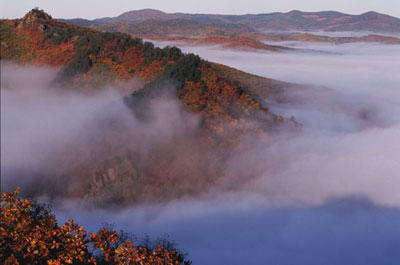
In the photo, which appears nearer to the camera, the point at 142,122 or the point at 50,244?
the point at 50,244

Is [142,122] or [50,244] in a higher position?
[50,244]

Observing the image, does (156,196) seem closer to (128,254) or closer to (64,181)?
(64,181)

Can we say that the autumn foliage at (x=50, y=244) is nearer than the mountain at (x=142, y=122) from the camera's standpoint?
Yes

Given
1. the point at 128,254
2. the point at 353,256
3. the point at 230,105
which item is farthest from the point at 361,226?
the point at 128,254

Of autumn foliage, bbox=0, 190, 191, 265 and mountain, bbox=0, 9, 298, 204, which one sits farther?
mountain, bbox=0, 9, 298, 204
